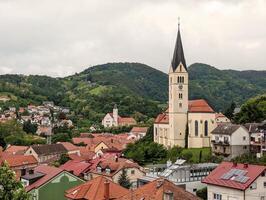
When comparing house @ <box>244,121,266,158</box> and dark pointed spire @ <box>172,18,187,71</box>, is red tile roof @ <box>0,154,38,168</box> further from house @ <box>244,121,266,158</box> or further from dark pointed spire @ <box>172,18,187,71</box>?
house @ <box>244,121,266,158</box>

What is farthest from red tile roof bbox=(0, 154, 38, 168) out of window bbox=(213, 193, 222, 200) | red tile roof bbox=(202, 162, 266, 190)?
window bbox=(213, 193, 222, 200)

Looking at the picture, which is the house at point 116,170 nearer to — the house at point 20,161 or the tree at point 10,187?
the house at point 20,161

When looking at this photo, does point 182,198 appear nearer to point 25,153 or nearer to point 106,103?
point 25,153

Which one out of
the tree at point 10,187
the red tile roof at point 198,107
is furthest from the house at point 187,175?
the tree at point 10,187

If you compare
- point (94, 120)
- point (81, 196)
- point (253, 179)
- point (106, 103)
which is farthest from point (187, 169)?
point (106, 103)

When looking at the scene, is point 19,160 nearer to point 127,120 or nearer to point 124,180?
point 124,180

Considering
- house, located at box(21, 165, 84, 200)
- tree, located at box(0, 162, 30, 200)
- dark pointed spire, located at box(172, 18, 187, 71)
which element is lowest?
house, located at box(21, 165, 84, 200)
